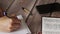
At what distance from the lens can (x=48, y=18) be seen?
1.07m

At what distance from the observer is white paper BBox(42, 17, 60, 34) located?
1008 mm

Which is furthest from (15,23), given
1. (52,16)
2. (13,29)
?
(52,16)

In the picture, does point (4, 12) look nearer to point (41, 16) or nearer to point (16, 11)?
point (16, 11)

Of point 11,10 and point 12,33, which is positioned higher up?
point 11,10

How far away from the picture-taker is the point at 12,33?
928 millimetres

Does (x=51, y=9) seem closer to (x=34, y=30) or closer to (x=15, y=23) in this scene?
(x=34, y=30)

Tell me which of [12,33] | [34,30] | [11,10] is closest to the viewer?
[12,33]

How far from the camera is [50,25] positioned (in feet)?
3.39

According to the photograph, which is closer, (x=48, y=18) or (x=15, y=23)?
(x=15, y=23)

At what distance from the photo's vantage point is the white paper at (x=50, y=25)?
101 centimetres

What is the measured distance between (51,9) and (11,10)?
0.84ft

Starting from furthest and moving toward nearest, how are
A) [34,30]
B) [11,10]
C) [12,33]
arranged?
1. [11,10]
2. [34,30]
3. [12,33]

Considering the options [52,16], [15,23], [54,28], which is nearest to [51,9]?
[52,16]

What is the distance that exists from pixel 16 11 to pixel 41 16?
16 centimetres
